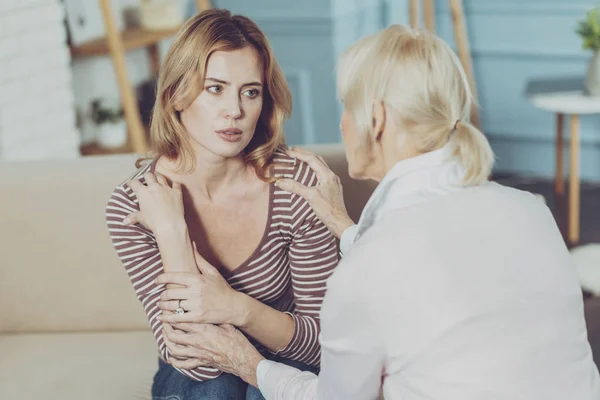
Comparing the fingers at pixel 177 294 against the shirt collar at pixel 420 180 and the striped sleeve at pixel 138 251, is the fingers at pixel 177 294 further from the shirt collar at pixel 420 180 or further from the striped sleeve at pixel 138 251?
the shirt collar at pixel 420 180

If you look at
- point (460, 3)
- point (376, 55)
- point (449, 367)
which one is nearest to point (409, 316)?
point (449, 367)

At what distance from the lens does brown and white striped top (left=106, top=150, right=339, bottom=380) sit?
4.98 ft

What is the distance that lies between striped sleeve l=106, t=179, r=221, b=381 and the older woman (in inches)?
18.6

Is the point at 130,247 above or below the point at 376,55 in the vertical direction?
below

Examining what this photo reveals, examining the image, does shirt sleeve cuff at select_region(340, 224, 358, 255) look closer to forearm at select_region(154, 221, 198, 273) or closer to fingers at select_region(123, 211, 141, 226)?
forearm at select_region(154, 221, 198, 273)

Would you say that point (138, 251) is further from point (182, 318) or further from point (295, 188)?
point (295, 188)

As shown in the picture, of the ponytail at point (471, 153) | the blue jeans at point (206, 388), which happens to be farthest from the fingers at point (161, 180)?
the ponytail at point (471, 153)

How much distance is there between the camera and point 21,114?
3100 mm

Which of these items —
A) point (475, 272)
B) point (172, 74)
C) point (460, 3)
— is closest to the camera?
point (475, 272)

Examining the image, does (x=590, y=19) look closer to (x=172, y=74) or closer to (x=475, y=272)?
(x=172, y=74)

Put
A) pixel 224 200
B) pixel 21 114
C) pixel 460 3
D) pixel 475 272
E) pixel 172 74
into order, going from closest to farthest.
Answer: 1. pixel 475 272
2. pixel 172 74
3. pixel 224 200
4. pixel 21 114
5. pixel 460 3

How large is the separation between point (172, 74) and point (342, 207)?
0.40 m

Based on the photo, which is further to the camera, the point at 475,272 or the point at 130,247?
the point at 130,247

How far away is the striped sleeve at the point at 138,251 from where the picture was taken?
1.51 meters
